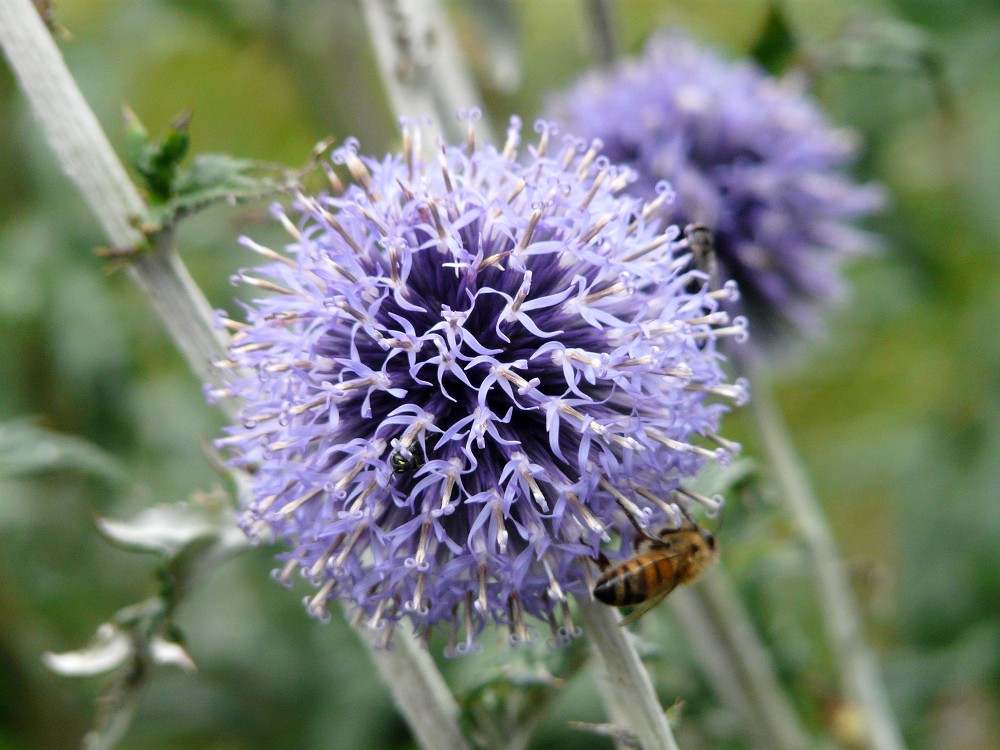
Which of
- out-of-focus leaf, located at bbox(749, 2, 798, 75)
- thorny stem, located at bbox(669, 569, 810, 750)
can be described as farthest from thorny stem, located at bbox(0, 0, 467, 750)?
out-of-focus leaf, located at bbox(749, 2, 798, 75)

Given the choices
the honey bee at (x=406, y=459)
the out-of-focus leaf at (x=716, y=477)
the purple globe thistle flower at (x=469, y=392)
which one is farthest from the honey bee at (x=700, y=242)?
the honey bee at (x=406, y=459)

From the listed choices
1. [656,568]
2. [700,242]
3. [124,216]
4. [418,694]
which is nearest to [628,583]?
[656,568]

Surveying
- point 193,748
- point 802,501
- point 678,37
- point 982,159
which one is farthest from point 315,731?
point 982,159

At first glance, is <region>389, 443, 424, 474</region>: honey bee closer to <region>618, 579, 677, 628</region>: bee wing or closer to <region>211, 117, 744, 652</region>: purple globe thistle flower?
<region>211, 117, 744, 652</region>: purple globe thistle flower

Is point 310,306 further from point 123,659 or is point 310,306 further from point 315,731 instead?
point 315,731

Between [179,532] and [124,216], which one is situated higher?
[124,216]

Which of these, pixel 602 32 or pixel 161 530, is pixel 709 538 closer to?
pixel 161 530
